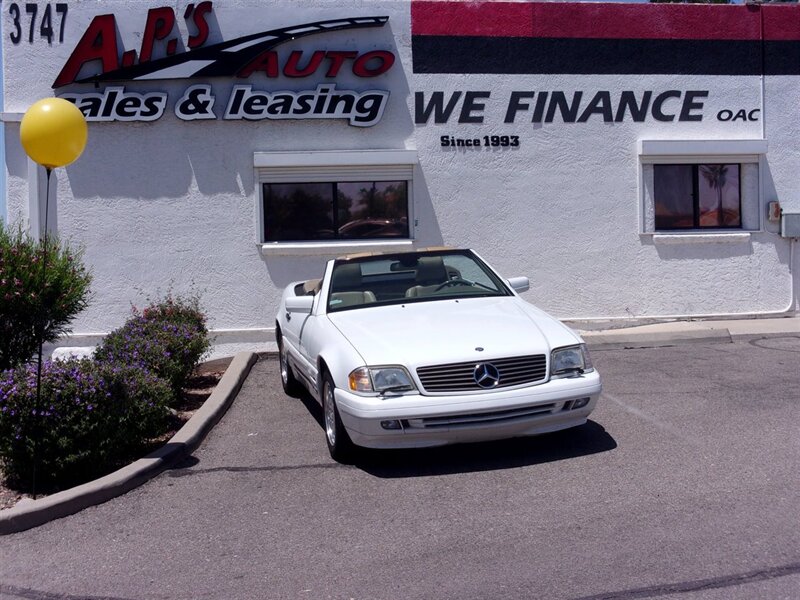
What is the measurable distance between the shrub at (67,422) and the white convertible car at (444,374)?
5.07 feet

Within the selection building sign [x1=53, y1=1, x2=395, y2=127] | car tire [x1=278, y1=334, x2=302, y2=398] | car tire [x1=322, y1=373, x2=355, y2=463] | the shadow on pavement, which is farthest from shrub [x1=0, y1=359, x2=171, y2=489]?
building sign [x1=53, y1=1, x2=395, y2=127]

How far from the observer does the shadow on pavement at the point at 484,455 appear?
6.62 m

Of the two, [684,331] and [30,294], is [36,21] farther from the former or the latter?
[684,331]

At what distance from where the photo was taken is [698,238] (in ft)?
42.9

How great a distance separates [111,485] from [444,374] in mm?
2404

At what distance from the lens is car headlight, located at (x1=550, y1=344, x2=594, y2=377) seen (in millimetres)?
6660

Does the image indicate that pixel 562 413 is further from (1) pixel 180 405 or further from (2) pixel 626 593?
(1) pixel 180 405

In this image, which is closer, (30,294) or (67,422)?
(67,422)

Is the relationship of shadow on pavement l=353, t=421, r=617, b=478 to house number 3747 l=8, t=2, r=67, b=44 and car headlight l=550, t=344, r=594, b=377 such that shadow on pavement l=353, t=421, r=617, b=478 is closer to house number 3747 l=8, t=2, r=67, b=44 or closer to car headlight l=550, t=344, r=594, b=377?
car headlight l=550, t=344, r=594, b=377

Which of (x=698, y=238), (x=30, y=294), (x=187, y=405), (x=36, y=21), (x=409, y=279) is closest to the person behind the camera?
(x=30, y=294)

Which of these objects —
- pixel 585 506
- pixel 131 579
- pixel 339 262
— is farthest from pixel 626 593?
pixel 339 262

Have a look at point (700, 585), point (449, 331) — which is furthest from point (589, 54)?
point (700, 585)

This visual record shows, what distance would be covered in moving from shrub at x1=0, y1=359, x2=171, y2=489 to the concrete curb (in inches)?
7.9

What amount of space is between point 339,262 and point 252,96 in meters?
4.82
